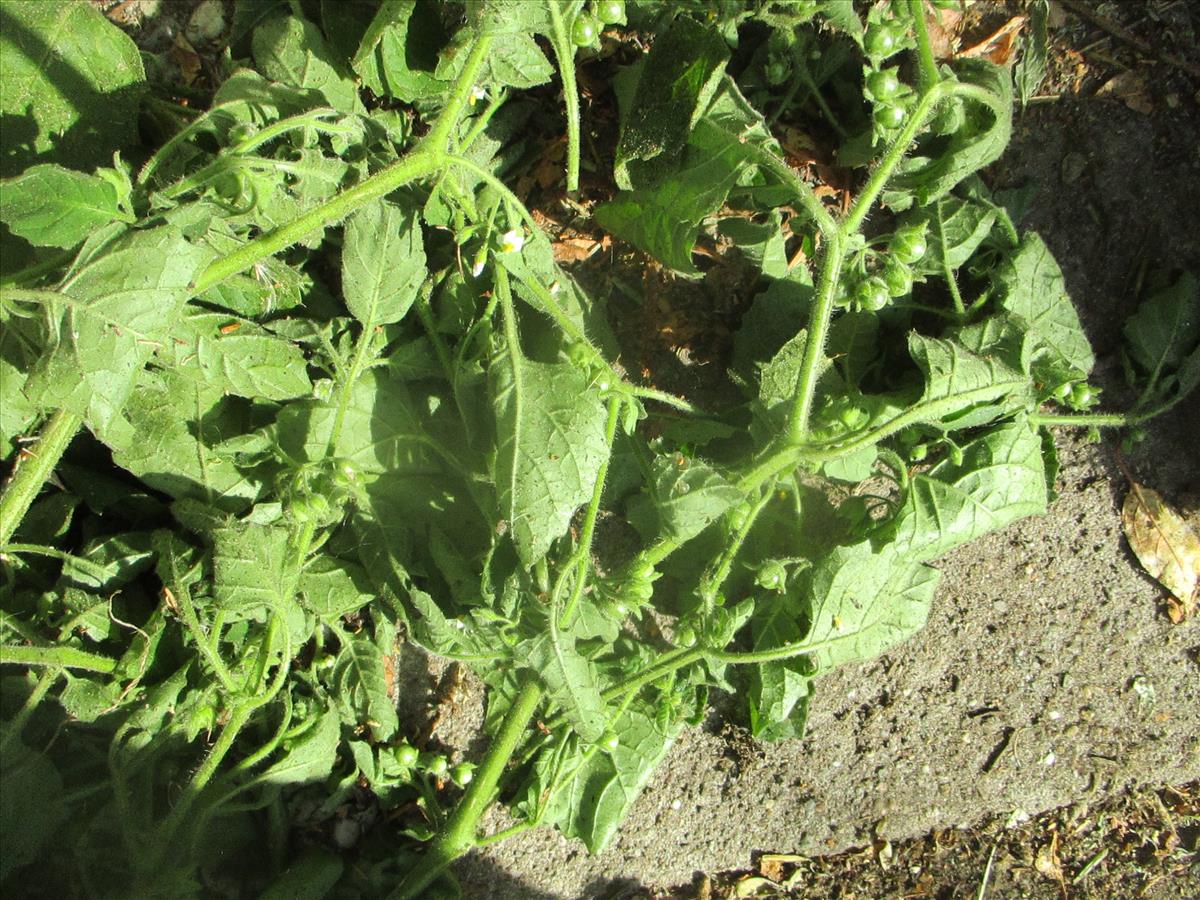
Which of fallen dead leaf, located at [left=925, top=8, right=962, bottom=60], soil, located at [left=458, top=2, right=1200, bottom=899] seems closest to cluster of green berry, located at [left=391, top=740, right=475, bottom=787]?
soil, located at [left=458, top=2, right=1200, bottom=899]

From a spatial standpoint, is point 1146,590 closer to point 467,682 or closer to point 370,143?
point 467,682

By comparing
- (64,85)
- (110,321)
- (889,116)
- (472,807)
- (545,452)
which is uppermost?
(64,85)

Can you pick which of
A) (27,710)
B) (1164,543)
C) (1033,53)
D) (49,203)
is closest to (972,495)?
(1164,543)

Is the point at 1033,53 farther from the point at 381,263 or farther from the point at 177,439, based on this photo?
the point at 177,439

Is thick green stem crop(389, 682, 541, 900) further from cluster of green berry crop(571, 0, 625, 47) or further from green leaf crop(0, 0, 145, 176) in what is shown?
green leaf crop(0, 0, 145, 176)

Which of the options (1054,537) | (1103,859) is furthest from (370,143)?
(1103,859)

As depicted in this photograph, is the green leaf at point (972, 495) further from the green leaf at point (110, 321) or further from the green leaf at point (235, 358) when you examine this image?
the green leaf at point (110, 321)
